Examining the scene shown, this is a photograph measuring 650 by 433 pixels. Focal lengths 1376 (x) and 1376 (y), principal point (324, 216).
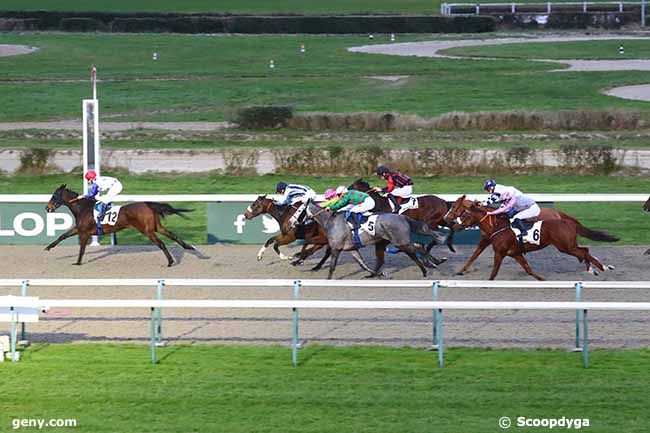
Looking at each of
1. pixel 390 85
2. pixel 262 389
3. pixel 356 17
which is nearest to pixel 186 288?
pixel 262 389

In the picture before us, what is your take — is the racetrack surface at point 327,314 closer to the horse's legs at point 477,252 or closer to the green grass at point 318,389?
the horse's legs at point 477,252

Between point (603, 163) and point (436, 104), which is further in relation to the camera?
point (436, 104)

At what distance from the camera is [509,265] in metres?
16.7

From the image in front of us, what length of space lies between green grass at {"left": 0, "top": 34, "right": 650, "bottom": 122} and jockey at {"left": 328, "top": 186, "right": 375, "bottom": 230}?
1870 centimetres

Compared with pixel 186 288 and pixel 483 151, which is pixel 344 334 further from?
pixel 483 151

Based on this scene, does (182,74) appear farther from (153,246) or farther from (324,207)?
(324,207)

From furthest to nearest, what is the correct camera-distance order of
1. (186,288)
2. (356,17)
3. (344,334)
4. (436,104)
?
(356,17)
(436,104)
(186,288)
(344,334)

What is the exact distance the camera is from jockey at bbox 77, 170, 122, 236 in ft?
54.6

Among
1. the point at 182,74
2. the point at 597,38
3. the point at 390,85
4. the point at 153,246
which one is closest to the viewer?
the point at 153,246

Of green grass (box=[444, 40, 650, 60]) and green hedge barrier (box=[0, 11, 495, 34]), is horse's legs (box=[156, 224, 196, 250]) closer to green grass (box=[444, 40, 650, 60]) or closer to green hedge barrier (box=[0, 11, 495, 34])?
green grass (box=[444, 40, 650, 60])

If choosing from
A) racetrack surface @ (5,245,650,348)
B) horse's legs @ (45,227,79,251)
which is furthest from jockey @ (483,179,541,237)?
horse's legs @ (45,227,79,251)

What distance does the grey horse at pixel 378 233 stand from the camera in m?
15.4

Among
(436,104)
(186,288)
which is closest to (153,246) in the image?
(186,288)

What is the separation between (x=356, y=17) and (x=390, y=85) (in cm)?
1567
